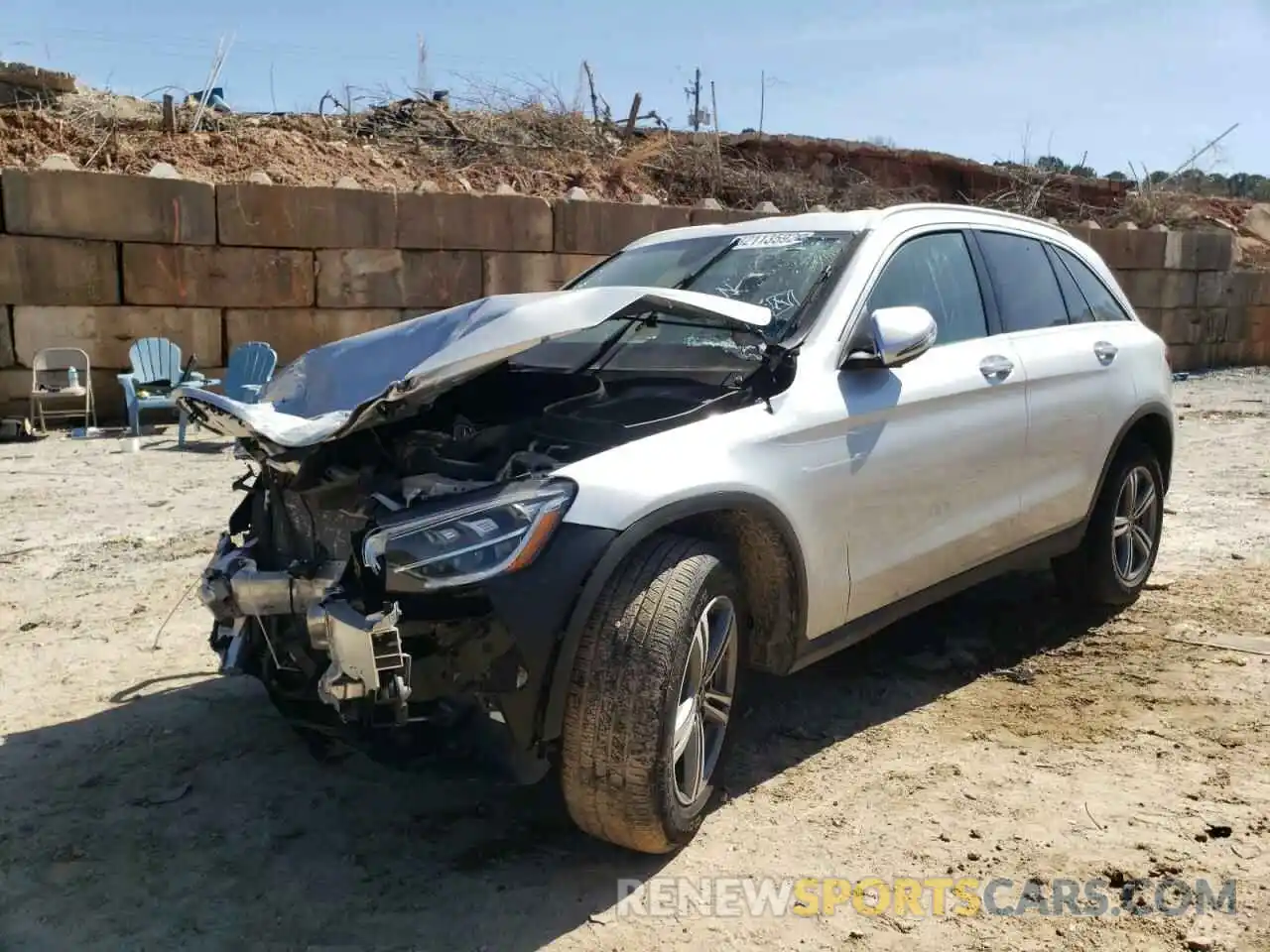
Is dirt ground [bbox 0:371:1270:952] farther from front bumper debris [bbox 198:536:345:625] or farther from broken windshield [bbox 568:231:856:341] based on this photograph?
broken windshield [bbox 568:231:856:341]

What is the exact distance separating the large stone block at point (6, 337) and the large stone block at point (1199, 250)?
55.3ft

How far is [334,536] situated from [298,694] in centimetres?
47

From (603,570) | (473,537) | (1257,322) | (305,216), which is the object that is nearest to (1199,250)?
(1257,322)

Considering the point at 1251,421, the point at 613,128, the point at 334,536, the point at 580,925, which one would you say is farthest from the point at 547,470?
the point at 613,128

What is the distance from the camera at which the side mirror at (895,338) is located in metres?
3.44

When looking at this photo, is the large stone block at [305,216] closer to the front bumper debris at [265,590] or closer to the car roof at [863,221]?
the car roof at [863,221]

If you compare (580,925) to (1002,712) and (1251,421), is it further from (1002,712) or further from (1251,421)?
(1251,421)

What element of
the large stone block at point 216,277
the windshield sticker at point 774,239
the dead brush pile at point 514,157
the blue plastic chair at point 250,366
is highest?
the dead brush pile at point 514,157

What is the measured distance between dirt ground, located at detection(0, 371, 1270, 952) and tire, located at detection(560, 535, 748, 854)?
0.22 metres

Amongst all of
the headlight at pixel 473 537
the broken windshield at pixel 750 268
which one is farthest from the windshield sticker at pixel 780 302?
the headlight at pixel 473 537

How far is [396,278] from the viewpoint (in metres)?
12.2

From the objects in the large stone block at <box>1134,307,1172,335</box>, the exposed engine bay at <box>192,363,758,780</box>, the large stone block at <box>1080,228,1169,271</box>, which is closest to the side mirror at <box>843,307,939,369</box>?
the exposed engine bay at <box>192,363,758,780</box>

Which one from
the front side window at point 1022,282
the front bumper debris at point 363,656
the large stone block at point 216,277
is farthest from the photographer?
the large stone block at point 216,277

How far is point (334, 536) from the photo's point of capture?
3076mm
